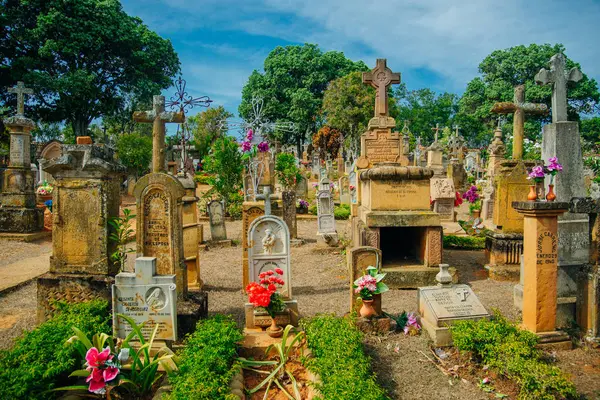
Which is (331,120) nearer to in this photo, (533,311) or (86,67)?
(86,67)

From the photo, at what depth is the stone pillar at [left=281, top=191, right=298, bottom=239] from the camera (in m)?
11.2

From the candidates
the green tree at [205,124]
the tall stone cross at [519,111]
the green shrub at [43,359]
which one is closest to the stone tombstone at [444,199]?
the tall stone cross at [519,111]

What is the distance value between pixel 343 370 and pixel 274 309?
1632 mm

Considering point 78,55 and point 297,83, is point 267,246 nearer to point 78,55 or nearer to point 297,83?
point 78,55

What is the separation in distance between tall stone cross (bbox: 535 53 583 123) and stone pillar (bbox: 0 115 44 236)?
13293 mm

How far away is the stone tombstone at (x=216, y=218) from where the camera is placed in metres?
10.8

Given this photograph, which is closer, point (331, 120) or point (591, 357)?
point (591, 357)

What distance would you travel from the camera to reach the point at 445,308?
15.0 feet

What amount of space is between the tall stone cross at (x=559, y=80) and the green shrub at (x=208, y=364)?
5189 millimetres

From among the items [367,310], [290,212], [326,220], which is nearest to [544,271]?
[367,310]

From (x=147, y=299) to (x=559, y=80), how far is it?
6.10 metres

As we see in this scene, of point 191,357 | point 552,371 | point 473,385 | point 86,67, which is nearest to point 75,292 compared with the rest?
point 191,357

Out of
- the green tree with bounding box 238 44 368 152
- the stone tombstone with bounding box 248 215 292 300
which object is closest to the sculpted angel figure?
the stone tombstone with bounding box 248 215 292 300

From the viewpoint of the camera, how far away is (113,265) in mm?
5293
